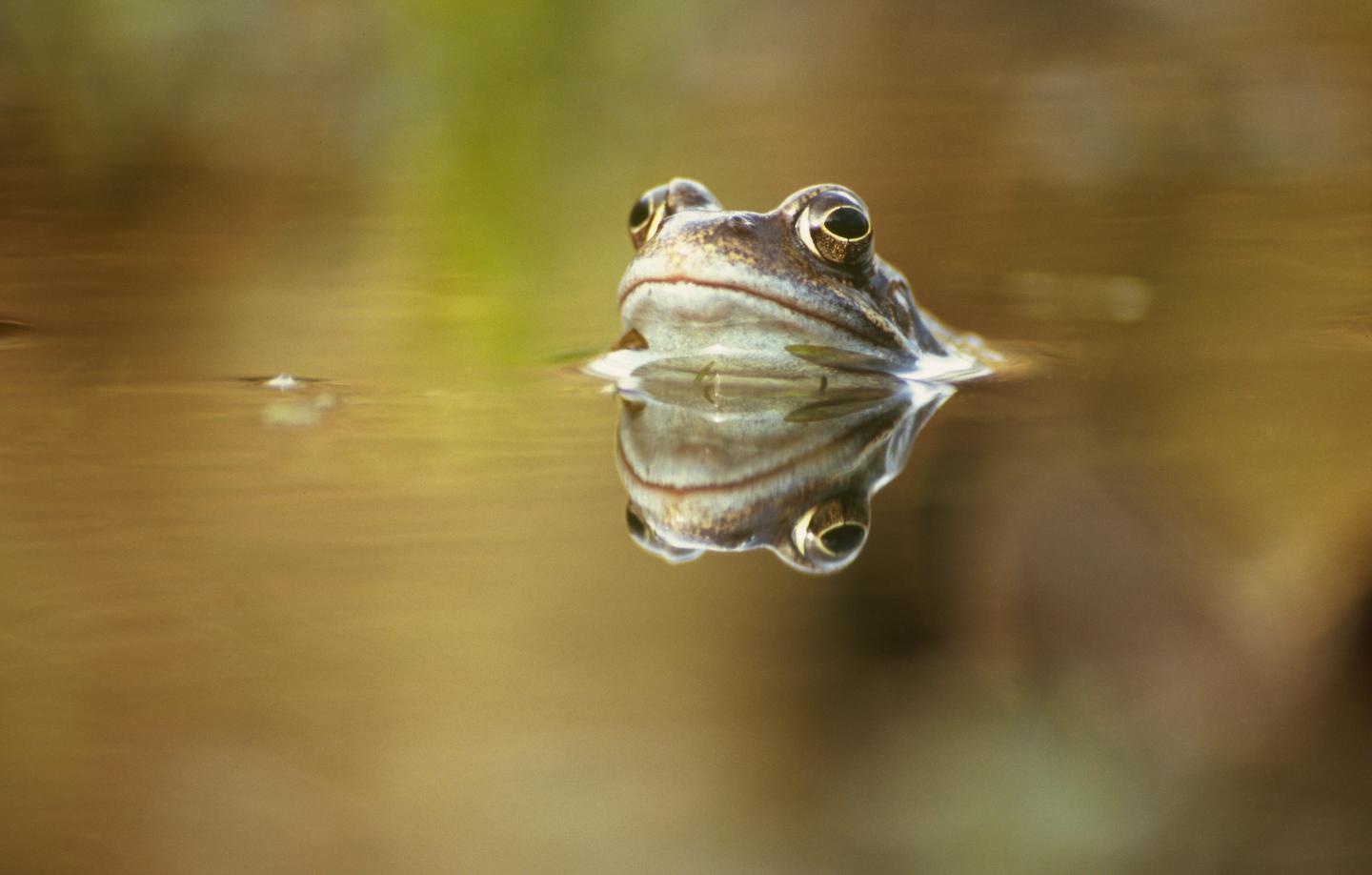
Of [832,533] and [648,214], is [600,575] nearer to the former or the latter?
[832,533]

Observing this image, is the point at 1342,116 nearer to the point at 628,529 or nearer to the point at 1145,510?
the point at 1145,510

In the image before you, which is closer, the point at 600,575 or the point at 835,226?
the point at 600,575

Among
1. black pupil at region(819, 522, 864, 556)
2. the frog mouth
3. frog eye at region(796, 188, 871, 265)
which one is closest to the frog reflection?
black pupil at region(819, 522, 864, 556)

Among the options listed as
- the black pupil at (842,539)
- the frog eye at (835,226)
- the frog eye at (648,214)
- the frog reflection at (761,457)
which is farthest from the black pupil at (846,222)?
the black pupil at (842,539)

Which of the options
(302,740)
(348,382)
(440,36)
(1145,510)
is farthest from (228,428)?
(440,36)

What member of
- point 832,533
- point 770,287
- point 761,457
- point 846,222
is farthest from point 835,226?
point 832,533
